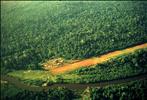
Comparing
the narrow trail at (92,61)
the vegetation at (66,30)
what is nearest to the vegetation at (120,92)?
the narrow trail at (92,61)

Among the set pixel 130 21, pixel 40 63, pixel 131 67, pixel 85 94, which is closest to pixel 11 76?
pixel 40 63

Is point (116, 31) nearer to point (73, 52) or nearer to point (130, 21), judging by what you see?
point (130, 21)

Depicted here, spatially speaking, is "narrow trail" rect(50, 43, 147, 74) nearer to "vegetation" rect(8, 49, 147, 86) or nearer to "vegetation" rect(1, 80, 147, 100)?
"vegetation" rect(8, 49, 147, 86)

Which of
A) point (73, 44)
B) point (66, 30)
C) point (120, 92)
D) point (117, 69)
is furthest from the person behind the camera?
point (66, 30)

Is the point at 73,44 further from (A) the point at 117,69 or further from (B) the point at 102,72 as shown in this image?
(A) the point at 117,69

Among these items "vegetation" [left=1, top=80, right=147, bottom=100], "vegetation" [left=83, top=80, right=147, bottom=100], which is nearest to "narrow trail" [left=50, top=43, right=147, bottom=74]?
"vegetation" [left=1, top=80, right=147, bottom=100]

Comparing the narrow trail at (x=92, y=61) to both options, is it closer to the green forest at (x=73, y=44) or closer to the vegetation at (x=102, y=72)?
the green forest at (x=73, y=44)

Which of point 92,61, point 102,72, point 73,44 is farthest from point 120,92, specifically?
point 73,44
